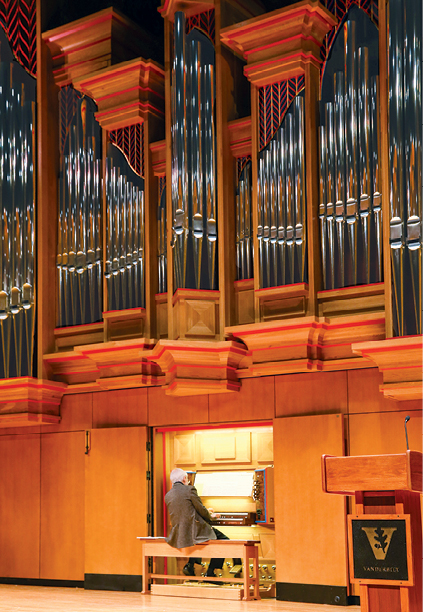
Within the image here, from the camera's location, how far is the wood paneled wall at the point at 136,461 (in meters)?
7.18

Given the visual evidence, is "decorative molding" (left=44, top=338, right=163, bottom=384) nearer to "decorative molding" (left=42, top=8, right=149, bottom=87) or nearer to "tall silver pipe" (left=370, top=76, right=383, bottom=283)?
"tall silver pipe" (left=370, top=76, right=383, bottom=283)

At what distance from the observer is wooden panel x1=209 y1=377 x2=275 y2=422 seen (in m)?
7.77

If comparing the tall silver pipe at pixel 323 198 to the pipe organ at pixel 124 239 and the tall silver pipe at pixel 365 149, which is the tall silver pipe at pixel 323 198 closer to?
the tall silver pipe at pixel 365 149

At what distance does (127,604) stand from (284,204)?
3837mm

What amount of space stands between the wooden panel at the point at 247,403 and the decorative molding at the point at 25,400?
1.82 metres

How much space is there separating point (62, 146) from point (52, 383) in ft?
8.75

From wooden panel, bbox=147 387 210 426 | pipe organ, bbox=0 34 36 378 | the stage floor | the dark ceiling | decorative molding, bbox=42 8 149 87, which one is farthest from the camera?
the dark ceiling

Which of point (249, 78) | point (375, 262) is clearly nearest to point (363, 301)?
point (375, 262)

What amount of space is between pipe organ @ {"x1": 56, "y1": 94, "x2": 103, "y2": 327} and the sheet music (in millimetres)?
2065

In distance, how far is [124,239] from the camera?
8250mm

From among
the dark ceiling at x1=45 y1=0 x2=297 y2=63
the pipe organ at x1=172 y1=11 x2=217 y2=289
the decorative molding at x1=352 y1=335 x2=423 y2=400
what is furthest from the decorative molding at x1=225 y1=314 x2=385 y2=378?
the dark ceiling at x1=45 y1=0 x2=297 y2=63

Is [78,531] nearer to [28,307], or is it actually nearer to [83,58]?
[28,307]

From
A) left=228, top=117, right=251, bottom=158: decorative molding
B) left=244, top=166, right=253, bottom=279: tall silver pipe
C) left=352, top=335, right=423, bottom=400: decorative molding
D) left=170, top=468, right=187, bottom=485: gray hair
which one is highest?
left=228, top=117, right=251, bottom=158: decorative molding

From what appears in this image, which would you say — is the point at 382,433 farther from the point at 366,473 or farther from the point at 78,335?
the point at 78,335
